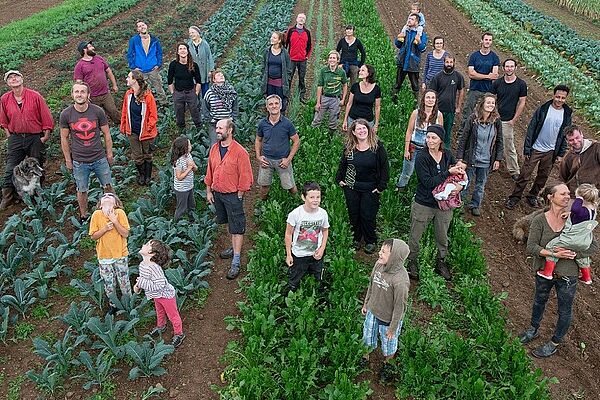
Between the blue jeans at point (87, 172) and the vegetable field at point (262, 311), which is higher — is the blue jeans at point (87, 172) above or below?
above

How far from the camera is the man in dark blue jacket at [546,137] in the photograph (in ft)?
25.3

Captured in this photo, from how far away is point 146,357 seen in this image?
528cm

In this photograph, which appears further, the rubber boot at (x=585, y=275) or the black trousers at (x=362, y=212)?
the black trousers at (x=362, y=212)

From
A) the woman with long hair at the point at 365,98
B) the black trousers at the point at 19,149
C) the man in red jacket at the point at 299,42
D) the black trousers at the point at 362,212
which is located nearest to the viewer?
the black trousers at the point at 362,212

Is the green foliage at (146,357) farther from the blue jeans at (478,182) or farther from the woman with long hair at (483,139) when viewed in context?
the blue jeans at (478,182)

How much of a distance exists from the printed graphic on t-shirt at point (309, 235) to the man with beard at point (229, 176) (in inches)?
44.2

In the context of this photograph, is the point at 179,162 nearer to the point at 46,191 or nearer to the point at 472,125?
the point at 46,191

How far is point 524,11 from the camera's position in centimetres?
2334

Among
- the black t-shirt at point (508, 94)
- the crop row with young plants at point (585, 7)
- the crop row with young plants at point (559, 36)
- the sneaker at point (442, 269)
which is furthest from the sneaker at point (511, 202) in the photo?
the crop row with young plants at point (585, 7)

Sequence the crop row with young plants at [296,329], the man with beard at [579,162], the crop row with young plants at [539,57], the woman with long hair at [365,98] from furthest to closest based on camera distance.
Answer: the crop row with young plants at [539,57], the woman with long hair at [365,98], the man with beard at [579,162], the crop row with young plants at [296,329]

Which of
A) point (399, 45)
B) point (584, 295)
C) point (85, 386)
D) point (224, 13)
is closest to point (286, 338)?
point (85, 386)

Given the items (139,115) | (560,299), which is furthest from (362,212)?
(139,115)

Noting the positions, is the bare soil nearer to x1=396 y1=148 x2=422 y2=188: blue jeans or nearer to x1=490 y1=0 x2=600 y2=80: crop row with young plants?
x1=396 y1=148 x2=422 y2=188: blue jeans

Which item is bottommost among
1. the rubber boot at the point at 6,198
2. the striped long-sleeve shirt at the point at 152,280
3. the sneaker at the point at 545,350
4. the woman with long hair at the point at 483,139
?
the sneaker at the point at 545,350
